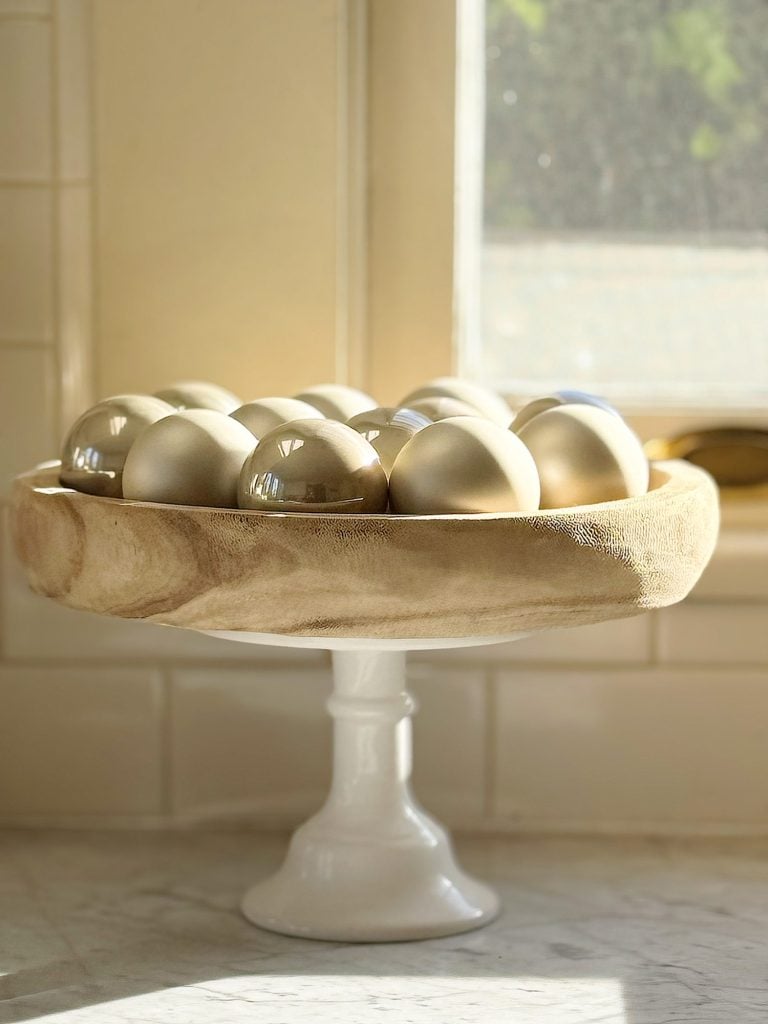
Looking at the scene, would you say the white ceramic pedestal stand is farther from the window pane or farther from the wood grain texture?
the window pane

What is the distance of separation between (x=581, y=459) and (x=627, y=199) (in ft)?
1.21

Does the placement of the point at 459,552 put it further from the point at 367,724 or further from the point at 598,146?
the point at 598,146

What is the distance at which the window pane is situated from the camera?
954mm

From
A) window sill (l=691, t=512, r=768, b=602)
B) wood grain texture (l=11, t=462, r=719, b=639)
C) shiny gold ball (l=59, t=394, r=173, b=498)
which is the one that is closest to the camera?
wood grain texture (l=11, t=462, r=719, b=639)

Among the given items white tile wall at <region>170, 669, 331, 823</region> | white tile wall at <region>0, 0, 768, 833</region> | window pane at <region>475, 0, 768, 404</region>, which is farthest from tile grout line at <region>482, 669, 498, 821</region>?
window pane at <region>475, 0, 768, 404</region>

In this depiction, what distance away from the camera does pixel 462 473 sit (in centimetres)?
61

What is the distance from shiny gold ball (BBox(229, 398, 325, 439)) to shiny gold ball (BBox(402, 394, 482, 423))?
55 millimetres

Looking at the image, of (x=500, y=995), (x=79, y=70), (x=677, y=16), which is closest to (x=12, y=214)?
(x=79, y=70)

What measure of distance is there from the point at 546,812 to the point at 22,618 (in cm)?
39

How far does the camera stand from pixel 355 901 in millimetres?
740

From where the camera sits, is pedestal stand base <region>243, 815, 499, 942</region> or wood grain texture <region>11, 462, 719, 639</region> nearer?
wood grain texture <region>11, 462, 719, 639</region>

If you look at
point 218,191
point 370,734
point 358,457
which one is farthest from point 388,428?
point 218,191

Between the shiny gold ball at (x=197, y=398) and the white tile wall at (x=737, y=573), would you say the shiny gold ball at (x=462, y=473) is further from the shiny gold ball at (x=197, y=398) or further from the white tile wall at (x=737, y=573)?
the white tile wall at (x=737, y=573)

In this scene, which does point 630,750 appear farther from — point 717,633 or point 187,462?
point 187,462
